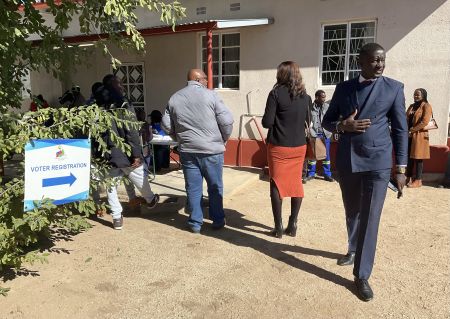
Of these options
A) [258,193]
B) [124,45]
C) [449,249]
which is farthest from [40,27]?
[449,249]

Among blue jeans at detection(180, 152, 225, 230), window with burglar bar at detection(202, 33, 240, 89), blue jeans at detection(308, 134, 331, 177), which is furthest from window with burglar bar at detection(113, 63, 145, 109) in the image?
blue jeans at detection(180, 152, 225, 230)

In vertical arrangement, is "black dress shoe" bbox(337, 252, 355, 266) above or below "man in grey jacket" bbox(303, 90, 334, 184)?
below

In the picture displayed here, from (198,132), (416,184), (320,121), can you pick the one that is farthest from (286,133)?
(416,184)

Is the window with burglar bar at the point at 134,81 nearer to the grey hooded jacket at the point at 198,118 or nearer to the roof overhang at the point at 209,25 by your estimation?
the roof overhang at the point at 209,25

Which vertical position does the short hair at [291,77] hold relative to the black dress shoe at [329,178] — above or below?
above

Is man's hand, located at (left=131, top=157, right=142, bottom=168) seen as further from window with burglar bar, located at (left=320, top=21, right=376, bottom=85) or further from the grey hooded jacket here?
window with burglar bar, located at (left=320, top=21, right=376, bottom=85)

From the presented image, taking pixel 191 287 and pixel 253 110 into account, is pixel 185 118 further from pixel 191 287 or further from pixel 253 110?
pixel 253 110

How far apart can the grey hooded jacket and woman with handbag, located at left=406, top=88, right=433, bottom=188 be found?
3.76 meters

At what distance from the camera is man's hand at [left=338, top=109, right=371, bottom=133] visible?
3158mm

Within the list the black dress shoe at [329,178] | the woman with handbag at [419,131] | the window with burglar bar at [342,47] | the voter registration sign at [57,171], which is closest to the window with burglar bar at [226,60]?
the window with burglar bar at [342,47]

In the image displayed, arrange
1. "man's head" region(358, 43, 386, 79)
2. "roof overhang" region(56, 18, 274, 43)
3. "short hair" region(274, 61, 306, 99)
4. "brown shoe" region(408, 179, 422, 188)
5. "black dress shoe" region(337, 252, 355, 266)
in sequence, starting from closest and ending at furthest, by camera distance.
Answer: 1. "man's head" region(358, 43, 386, 79)
2. "black dress shoe" region(337, 252, 355, 266)
3. "short hair" region(274, 61, 306, 99)
4. "brown shoe" region(408, 179, 422, 188)
5. "roof overhang" region(56, 18, 274, 43)

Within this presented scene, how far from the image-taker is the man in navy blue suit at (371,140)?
10.4 feet

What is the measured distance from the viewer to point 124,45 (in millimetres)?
4316

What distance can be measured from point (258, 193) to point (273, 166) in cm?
226
